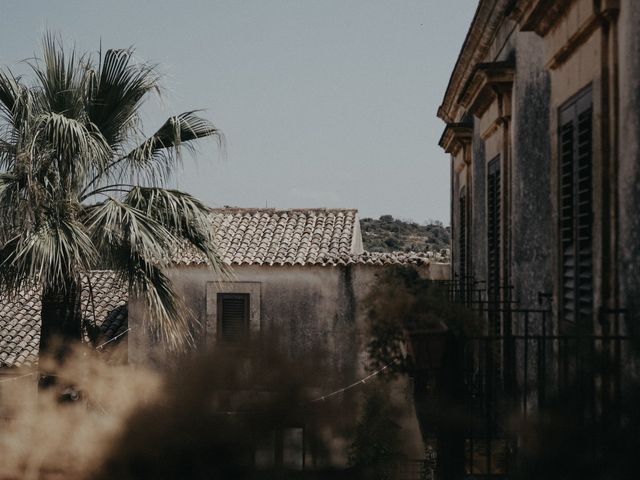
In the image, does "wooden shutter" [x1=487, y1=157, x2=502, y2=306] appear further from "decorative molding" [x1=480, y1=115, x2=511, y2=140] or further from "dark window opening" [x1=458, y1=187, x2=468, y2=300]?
"dark window opening" [x1=458, y1=187, x2=468, y2=300]

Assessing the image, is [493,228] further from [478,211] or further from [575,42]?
[575,42]

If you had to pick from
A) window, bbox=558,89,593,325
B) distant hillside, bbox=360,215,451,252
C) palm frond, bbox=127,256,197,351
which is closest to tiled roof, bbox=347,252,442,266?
palm frond, bbox=127,256,197,351

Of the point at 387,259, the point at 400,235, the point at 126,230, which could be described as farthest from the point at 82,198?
the point at 400,235

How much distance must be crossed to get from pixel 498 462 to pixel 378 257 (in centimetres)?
989

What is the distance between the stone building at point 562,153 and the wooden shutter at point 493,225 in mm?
21

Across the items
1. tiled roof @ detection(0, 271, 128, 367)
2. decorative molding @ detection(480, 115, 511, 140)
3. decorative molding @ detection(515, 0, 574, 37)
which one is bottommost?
tiled roof @ detection(0, 271, 128, 367)

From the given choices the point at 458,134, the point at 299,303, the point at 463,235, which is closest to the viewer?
the point at 458,134

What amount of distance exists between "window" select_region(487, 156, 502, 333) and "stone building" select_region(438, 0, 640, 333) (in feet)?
0.07

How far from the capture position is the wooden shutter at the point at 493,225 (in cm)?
876

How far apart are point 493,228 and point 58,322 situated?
209 inches

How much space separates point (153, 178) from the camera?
10523mm

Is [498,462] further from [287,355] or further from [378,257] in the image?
[378,257]

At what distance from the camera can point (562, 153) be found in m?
5.81

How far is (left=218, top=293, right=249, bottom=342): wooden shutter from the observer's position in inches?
648
